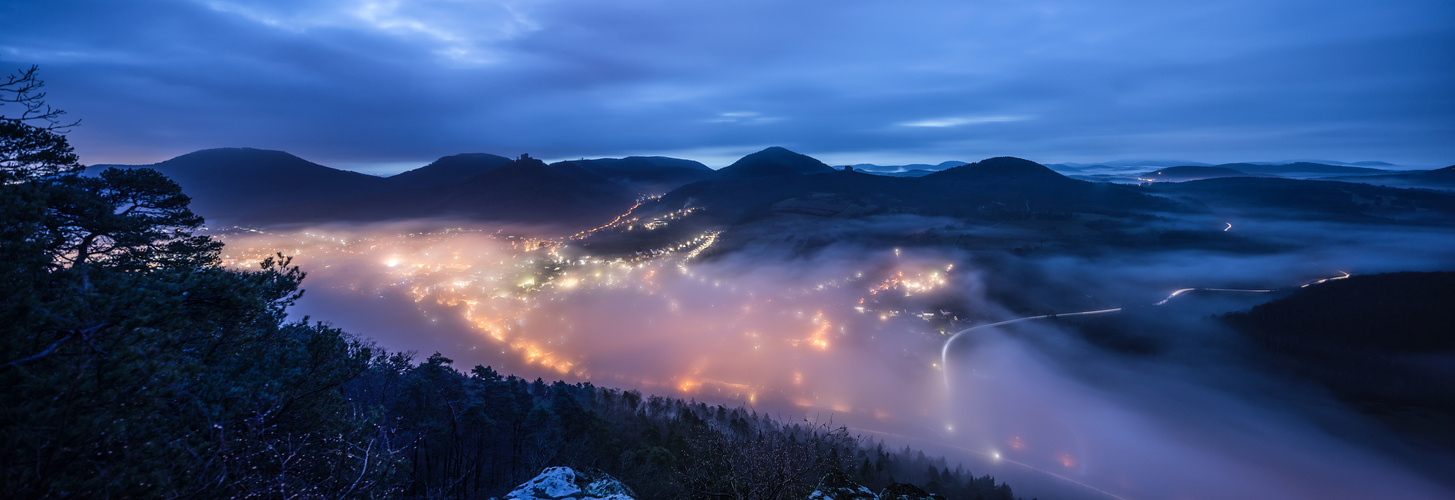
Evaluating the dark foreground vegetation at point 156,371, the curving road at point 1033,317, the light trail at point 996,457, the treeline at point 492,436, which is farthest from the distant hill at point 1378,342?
the dark foreground vegetation at point 156,371

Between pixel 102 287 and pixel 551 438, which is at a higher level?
pixel 102 287

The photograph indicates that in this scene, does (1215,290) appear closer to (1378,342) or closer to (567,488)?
(1378,342)

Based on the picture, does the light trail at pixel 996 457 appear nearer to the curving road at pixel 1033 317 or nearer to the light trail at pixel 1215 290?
the curving road at pixel 1033 317

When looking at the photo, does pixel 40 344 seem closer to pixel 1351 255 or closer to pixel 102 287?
pixel 102 287

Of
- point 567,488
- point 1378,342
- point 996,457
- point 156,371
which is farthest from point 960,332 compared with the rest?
point 156,371

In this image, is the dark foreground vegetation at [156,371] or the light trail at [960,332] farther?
the light trail at [960,332]

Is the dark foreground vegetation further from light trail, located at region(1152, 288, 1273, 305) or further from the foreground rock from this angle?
light trail, located at region(1152, 288, 1273, 305)

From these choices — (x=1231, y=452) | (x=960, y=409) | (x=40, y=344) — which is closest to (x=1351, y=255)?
(x=1231, y=452)

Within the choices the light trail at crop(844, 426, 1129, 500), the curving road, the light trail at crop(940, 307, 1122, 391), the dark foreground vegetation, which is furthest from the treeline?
the curving road
